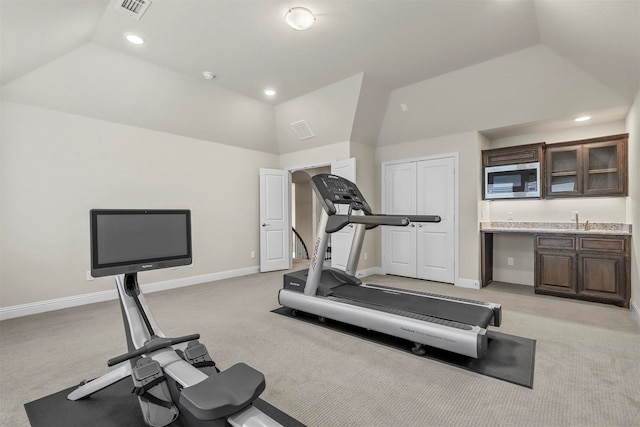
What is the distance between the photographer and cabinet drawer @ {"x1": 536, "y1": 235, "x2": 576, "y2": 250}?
385 cm

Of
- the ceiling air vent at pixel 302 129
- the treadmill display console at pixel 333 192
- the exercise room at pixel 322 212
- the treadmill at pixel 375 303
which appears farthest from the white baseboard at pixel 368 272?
the ceiling air vent at pixel 302 129

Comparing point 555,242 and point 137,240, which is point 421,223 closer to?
point 555,242

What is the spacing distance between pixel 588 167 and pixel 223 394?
504 centimetres

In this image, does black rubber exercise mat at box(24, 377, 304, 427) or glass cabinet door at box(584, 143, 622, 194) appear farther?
glass cabinet door at box(584, 143, 622, 194)

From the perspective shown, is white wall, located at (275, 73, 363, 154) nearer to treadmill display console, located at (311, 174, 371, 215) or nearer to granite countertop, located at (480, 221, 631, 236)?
treadmill display console, located at (311, 174, 371, 215)

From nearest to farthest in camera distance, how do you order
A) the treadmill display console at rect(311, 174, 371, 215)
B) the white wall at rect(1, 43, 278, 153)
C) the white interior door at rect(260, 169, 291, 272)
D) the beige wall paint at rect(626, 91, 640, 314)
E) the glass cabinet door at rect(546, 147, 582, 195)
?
the treadmill display console at rect(311, 174, 371, 215) → the beige wall paint at rect(626, 91, 640, 314) → the white wall at rect(1, 43, 278, 153) → the glass cabinet door at rect(546, 147, 582, 195) → the white interior door at rect(260, 169, 291, 272)

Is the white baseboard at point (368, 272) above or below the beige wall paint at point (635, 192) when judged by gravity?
below

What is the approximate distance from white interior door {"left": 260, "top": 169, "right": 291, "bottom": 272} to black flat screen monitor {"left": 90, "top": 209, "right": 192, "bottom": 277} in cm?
384

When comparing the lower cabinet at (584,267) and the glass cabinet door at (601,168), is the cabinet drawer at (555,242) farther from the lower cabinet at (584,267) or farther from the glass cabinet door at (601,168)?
the glass cabinet door at (601,168)

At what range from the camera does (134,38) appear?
3.18 metres

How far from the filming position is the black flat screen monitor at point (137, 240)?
1619 mm

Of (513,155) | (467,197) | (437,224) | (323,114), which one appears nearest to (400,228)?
(437,224)

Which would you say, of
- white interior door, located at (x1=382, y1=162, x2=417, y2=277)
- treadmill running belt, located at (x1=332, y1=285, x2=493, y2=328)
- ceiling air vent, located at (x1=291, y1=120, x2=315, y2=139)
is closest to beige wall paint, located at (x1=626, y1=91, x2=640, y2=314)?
treadmill running belt, located at (x1=332, y1=285, x2=493, y2=328)

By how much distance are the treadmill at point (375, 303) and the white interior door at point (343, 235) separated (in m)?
1.45
